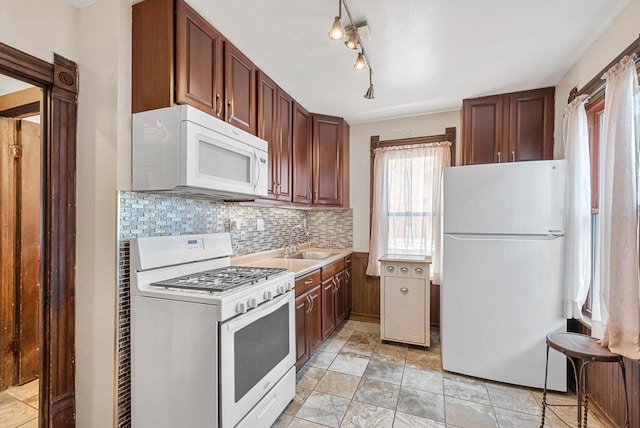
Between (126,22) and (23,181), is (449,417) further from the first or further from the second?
(23,181)

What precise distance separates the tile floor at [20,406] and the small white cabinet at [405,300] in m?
2.76

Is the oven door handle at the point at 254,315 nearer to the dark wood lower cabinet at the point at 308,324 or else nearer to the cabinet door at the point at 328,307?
the dark wood lower cabinet at the point at 308,324

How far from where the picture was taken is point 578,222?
2.04 meters

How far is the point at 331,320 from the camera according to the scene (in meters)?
2.99

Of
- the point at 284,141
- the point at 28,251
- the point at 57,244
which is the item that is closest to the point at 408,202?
the point at 284,141

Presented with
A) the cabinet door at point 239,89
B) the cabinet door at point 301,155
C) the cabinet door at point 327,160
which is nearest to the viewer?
the cabinet door at point 239,89

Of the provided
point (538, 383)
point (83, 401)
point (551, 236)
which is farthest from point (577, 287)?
point (83, 401)

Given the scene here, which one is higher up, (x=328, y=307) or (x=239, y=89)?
(x=239, y=89)

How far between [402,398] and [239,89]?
8.32 ft

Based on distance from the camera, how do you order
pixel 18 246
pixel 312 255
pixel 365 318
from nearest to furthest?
pixel 18 246 → pixel 312 255 → pixel 365 318

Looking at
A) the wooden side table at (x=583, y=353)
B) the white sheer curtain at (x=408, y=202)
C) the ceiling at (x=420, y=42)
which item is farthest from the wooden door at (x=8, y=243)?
the wooden side table at (x=583, y=353)

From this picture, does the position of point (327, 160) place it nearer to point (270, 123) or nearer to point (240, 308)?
point (270, 123)

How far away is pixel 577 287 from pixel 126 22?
335 centimetres

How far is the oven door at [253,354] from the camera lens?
1349 mm
